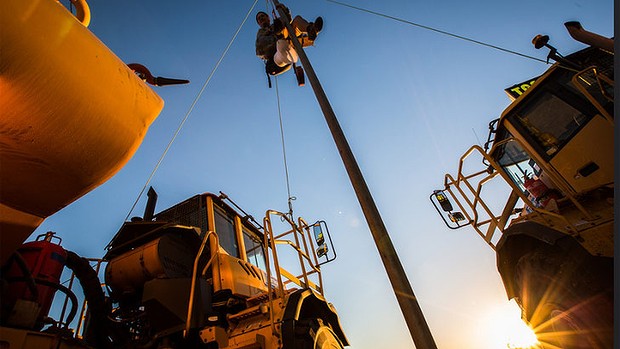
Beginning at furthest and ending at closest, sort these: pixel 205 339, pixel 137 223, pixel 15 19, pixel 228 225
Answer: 1. pixel 228 225
2. pixel 137 223
3. pixel 205 339
4. pixel 15 19

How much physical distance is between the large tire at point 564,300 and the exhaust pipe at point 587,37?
260 cm

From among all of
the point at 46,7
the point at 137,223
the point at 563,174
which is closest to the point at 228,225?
the point at 137,223

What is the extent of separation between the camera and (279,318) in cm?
338

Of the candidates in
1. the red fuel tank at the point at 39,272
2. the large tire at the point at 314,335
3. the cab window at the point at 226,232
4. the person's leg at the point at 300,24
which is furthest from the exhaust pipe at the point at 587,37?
the red fuel tank at the point at 39,272

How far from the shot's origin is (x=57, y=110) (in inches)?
43.3

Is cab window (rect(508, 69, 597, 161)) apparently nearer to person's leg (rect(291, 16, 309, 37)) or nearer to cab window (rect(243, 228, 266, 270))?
person's leg (rect(291, 16, 309, 37))

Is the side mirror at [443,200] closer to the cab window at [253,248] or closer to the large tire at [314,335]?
the large tire at [314,335]

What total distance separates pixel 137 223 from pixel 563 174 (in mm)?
5981

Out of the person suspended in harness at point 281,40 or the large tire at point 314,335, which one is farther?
the person suspended in harness at point 281,40

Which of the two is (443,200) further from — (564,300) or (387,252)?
(387,252)

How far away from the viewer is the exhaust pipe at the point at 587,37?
3.54 m

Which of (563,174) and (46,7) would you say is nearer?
(46,7)

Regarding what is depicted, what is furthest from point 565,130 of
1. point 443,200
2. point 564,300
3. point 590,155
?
point 564,300

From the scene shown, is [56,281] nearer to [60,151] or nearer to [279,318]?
[279,318]
